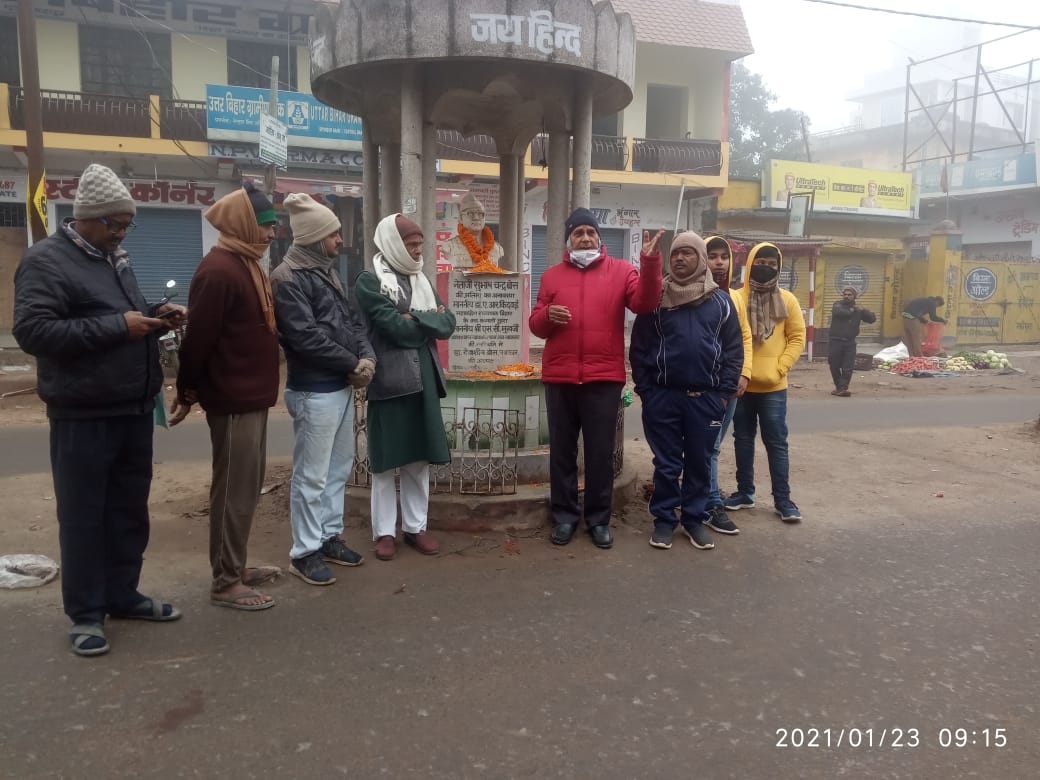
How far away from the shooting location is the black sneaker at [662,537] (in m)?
4.66

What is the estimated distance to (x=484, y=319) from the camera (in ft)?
18.6

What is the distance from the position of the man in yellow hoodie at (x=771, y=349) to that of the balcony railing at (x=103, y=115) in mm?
12878

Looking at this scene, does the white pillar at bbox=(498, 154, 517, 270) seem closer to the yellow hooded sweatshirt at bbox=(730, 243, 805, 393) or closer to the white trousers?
the yellow hooded sweatshirt at bbox=(730, 243, 805, 393)

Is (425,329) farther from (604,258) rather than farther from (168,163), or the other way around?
(168,163)

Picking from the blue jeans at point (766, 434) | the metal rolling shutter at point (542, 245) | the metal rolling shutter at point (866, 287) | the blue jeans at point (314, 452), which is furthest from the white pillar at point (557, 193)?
the metal rolling shutter at point (866, 287)

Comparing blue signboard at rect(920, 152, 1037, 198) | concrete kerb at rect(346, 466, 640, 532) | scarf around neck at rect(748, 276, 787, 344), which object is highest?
blue signboard at rect(920, 152, 1037, 198)

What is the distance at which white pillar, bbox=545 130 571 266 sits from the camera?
579 cm

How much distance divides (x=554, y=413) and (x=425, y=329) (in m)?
0.92

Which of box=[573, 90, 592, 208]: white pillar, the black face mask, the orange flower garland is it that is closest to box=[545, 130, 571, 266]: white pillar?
box=[573, 90, 592, 208]: white pillar

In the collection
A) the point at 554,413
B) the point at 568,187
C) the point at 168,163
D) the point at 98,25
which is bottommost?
the point at 554,413

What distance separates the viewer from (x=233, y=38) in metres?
15.7

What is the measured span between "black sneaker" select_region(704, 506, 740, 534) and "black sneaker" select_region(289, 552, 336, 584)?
240cm

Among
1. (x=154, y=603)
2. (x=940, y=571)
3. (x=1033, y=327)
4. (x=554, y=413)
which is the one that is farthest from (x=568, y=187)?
(x=1033, y=327)

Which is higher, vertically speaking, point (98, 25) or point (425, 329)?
point (98, 25)
